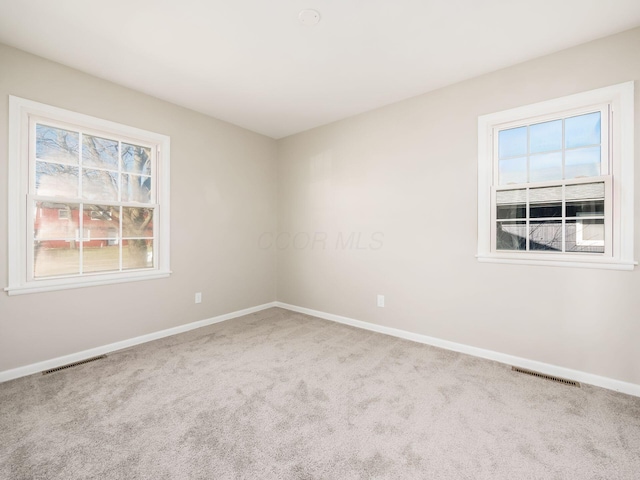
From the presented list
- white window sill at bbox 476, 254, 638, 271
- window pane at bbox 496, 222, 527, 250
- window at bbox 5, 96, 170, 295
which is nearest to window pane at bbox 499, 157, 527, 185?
window pane at bbox 496, 222, 527, 250

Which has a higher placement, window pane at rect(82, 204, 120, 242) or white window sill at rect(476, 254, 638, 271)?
window pane at rect(82, 204, 120, 242)

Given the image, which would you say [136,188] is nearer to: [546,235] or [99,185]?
[99,185]

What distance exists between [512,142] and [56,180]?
4166mm

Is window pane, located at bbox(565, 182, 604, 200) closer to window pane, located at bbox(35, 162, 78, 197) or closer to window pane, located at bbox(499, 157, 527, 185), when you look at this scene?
window pane, located at bbox(499, 157, 527, 185)

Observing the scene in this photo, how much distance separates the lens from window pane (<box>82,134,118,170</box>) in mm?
2828

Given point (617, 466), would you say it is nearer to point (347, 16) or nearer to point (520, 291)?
point (520, 291)

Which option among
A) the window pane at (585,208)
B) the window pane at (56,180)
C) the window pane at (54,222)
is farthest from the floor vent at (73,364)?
the window pane at (585,208)

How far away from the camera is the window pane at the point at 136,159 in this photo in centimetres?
310

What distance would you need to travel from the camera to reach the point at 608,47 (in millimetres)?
2238

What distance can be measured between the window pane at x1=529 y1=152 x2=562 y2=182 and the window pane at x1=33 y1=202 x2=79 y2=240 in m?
4.19

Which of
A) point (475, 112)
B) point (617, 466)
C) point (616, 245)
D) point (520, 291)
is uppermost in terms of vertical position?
point (475, 112)

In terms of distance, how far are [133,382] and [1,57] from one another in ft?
9.04

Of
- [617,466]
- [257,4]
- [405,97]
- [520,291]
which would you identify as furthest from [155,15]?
[617,466]

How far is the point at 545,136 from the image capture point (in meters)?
2.56
